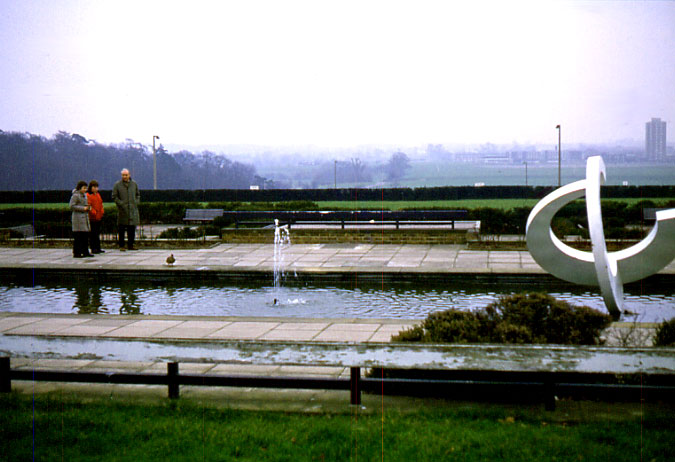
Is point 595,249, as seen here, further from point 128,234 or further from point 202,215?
point 202,215

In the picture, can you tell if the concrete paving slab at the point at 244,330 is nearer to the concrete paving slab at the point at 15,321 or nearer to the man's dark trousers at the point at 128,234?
the concrete paving slab at the point at 15,321

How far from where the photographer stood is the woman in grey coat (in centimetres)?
1387

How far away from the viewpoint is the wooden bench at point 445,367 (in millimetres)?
4215

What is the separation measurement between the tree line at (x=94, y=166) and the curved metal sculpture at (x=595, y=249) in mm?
28297

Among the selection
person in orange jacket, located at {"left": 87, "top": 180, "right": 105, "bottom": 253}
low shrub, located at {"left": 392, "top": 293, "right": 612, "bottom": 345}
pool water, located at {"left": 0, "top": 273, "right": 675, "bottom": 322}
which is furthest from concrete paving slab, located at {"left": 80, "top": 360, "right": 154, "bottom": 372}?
person in orange jacket, located at {"left": 87, "top": 180, "right": 105, "bottom": 253}

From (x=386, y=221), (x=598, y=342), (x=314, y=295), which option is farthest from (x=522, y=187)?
(x=598, y=342)

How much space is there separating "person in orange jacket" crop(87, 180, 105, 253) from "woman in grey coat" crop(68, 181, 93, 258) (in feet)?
0.77

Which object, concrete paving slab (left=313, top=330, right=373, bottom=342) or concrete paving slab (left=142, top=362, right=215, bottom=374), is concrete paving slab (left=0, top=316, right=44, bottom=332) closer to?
concrete paving slab (left=142, top=362, right=215, bottom=374)

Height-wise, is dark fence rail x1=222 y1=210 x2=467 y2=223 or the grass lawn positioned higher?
dark fence rail x1=222 y1=210 x2=467 y2=223

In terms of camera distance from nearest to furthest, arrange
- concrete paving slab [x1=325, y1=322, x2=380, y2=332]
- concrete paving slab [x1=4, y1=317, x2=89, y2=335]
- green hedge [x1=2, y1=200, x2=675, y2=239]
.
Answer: concrete paving slab [x1=325, y1=322, x2=380, y2=332]
concrete paving slab [x1=4, y1=317, x2=89, y2=335]
green hedge [x1=2, y1=200, x2=675, y2=239]

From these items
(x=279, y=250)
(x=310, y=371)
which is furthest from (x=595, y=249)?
(x=279, y=250)

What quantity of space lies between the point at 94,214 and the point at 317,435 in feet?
38.0

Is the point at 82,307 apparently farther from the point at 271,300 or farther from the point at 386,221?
the point at 386,221

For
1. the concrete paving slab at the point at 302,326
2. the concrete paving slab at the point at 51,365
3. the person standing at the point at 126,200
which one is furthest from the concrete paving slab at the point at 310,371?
the person standing at the point at 126,200
